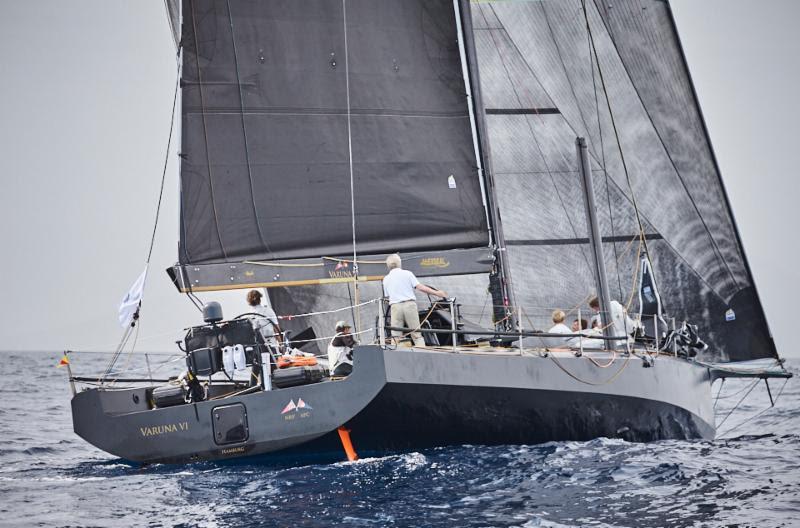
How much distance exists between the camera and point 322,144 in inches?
504

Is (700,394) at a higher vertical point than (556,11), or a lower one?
lower

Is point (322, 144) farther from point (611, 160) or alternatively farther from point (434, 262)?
point (611, 160)

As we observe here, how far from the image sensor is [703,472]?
31.5 ft

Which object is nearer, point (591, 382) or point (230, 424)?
point (230, 424)

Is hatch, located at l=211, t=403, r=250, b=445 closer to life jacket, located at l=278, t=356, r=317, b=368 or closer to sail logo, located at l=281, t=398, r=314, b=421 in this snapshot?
sail logo, located at l=281, t=398, r=314, b=421

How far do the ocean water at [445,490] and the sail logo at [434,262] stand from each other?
10.1 ft

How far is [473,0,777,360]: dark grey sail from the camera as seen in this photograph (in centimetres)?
1441

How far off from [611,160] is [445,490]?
7.90 m

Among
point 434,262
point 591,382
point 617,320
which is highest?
point 434,262

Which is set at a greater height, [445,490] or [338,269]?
[338,269]

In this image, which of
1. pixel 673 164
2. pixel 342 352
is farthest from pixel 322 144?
pixel 673 164

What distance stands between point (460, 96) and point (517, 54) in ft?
7.80

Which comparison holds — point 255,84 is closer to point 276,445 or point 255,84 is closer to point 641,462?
point 276,445

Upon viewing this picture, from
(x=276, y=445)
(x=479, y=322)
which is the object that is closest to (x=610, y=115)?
(x=479, y=322)
